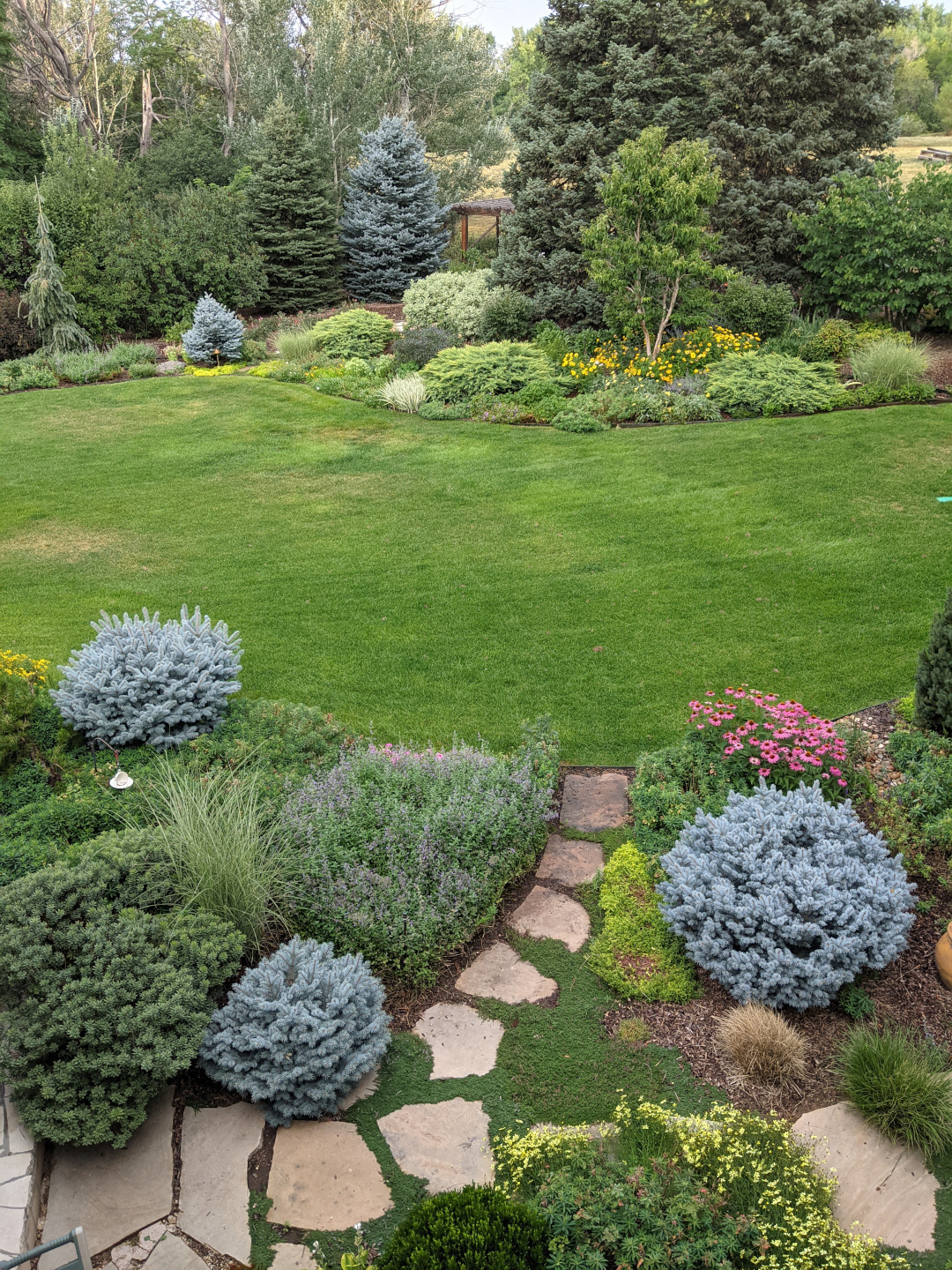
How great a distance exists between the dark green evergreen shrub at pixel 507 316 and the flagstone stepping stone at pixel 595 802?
11.0 metres

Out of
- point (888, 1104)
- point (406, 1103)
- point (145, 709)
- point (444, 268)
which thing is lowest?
point (406, 1103)

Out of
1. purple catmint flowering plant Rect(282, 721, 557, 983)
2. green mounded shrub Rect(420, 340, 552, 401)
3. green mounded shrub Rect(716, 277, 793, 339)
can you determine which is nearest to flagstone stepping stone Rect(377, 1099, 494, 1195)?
purple catmint flowering plant Rect(282, 721, 557, 983)

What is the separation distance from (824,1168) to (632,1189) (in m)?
0.78

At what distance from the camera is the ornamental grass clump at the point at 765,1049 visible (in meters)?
3.79

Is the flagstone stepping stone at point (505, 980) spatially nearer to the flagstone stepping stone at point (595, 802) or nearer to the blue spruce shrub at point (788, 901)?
the blue spruce shrub at point (788, 901)

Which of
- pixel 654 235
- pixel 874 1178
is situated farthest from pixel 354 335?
pixel 874 1178

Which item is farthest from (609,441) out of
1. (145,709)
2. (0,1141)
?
(0,1141)

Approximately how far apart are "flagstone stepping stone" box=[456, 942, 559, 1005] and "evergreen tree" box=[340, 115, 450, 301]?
Answer: 57.9ft

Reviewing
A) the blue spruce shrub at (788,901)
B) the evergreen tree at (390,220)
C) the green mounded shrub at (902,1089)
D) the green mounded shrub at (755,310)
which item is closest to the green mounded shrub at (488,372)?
the green mounded shrub at (755,310)

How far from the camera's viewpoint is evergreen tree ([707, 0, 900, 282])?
1484 cm

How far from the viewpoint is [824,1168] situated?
341 cm

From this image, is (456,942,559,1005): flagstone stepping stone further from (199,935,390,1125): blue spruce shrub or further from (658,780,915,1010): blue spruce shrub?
(658,780,915,1010): blue spruce shrub

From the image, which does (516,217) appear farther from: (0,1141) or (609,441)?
(0,1141)

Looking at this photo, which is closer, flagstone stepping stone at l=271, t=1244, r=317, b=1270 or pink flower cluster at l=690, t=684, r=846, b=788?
flagstone stepping stone at l=271, t=1244, r=317, b=1270
